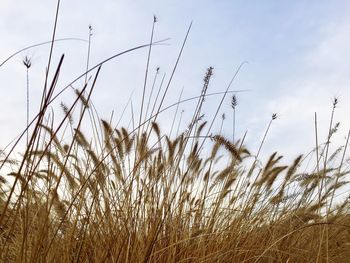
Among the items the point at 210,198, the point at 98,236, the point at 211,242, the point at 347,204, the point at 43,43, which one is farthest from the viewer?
the point at 347,204

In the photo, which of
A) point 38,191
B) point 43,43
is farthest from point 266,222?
point 43,43

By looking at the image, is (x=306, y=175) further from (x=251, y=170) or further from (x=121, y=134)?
(x=121, y=134)

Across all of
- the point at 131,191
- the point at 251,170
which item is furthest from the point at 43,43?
the point at 251,170

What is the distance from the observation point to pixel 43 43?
1.73m

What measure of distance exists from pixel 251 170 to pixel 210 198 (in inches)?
14.3

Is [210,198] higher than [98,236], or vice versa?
[210,198]

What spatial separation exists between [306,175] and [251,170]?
39 cm

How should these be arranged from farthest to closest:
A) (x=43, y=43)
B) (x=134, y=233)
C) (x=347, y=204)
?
(x=347, y=204) < (x=134, y=233) < (x=43, y=43)

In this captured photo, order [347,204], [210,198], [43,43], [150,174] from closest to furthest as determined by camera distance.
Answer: [43,43] → [150,174] → [210,198] → [347,204]

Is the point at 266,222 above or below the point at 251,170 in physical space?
below

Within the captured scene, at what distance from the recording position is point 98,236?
2.29 meters

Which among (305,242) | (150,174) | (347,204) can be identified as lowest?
(305,242)

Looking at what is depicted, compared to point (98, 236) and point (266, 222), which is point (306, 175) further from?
point (98, 236)

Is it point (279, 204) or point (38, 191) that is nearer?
point (38, 191)
